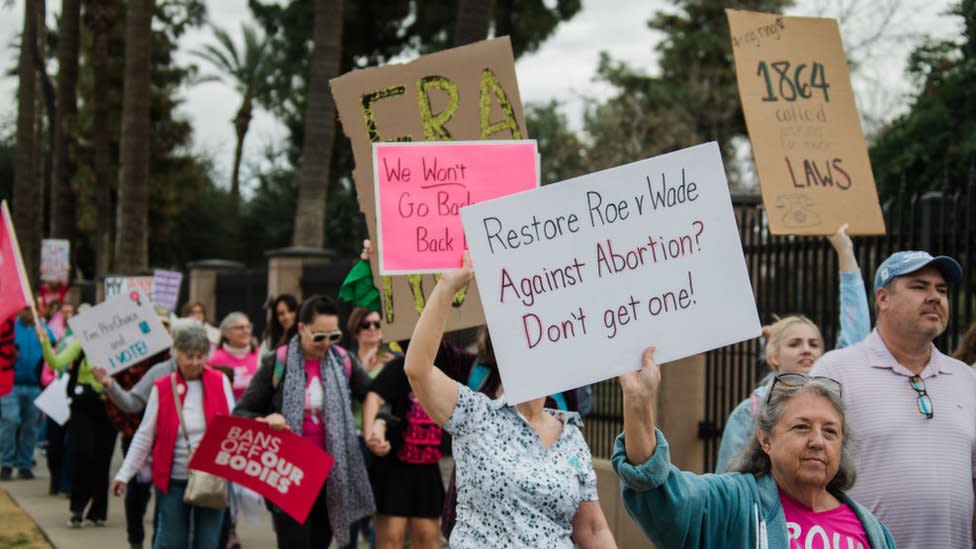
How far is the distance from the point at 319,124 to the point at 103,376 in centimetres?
858

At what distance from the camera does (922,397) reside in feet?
15.2

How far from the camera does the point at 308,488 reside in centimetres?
737

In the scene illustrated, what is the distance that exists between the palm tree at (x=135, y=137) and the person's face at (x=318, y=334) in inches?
585

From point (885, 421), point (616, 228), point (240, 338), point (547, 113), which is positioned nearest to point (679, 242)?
point (616, 228)

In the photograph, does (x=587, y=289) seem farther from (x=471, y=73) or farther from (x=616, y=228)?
(x=471, y=73)

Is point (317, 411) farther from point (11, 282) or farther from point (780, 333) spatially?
point (11, 282)

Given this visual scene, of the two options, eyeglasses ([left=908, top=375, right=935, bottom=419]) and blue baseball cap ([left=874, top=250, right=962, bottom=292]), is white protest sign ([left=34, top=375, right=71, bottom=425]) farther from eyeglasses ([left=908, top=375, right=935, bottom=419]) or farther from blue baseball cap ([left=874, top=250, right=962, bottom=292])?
eyeglasses ([left=908, top=375, right=935, bottom=419])

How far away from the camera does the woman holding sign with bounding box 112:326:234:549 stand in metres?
7.97

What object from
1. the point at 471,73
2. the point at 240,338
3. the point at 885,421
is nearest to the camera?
the point at 885,421

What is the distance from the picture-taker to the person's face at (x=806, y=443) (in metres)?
3.47

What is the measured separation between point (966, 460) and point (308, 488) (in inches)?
150

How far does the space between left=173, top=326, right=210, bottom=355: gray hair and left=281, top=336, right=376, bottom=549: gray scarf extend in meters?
0.75

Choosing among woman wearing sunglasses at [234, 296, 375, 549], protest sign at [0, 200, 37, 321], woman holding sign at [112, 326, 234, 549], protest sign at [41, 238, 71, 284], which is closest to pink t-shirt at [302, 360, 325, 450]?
woman wearing sunglasses at [234, 296, 375, 549]

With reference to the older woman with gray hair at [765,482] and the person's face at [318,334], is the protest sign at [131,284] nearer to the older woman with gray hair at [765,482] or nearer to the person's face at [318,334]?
A: the person's face at [318,334]
